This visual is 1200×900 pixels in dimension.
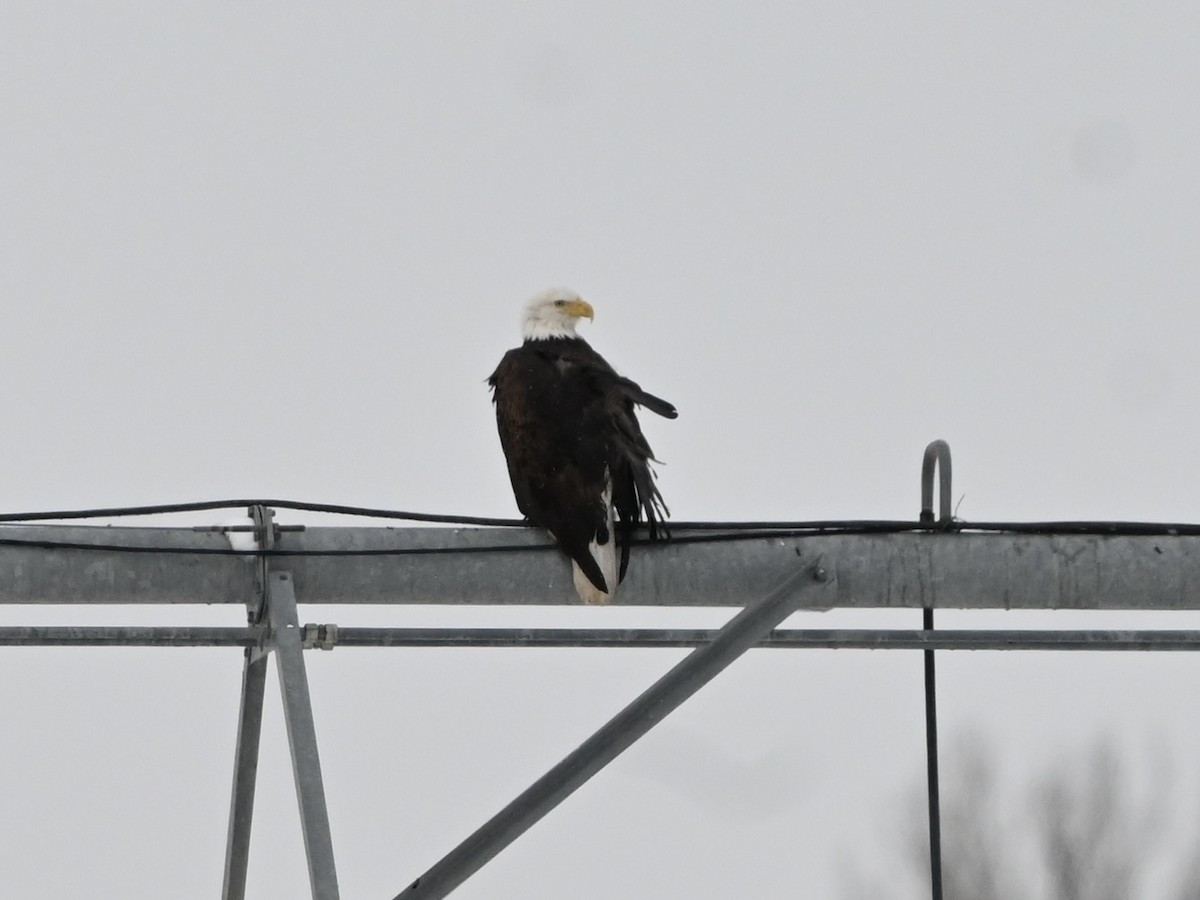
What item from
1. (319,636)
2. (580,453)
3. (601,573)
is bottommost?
(319,636)

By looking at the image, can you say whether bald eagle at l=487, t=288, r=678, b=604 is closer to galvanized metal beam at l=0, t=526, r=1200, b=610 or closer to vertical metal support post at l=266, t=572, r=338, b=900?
galvanized metal beam at l=0, t=526, r=1200, b=610

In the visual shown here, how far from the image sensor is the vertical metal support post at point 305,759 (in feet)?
15.0

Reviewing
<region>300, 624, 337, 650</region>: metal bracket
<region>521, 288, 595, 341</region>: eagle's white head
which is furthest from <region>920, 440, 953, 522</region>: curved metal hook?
<region>521, 288, 595, 341</region>: eagle's white head

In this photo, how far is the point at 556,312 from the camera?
25.6ft

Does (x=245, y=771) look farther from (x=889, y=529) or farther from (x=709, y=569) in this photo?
(x=889, y=529)

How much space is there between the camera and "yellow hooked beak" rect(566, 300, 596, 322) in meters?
7.80

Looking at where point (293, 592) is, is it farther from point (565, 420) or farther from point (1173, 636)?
point (1173, 636)

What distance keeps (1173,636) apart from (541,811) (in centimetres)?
157

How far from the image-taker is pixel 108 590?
16.3ft

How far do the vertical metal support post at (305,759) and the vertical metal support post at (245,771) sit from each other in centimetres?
31

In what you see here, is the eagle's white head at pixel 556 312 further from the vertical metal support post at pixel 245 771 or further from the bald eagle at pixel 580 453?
the vertical metal support post at pixel 245 771

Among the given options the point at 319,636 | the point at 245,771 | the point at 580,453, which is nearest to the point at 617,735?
the point at 319,636

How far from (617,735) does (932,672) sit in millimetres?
1047

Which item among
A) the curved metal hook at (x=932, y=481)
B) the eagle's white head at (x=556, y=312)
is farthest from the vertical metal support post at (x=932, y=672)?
the eagle's white head at (x=556, y=312)
